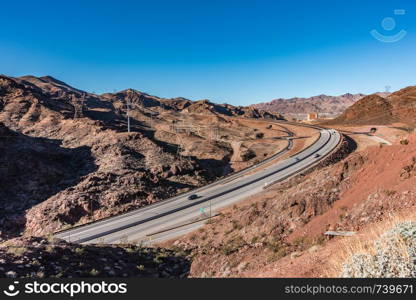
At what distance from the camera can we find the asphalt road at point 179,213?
3666 cm

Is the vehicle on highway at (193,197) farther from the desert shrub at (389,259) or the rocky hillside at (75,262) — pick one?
the desert shrub at (389,259)

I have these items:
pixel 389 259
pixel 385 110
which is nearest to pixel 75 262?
pixel 389 259

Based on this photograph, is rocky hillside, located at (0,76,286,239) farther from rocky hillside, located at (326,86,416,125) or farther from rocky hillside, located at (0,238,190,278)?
rocky hillside, located at (326,86,416,125)

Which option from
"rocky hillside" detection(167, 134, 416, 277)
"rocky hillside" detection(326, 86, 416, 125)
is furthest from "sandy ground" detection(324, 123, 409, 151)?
"rocky hillside" detection(167, 134, 416, 277)

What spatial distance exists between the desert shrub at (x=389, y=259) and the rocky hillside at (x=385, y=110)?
117326 mm

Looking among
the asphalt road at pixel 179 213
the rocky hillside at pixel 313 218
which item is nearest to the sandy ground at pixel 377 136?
the asphalt road at pixel 179 213

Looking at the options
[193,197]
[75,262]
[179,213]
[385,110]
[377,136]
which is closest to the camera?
[75,262]

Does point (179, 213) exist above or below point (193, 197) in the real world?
below

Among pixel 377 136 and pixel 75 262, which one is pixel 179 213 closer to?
pixel 75 262

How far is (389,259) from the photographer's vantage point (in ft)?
20.5

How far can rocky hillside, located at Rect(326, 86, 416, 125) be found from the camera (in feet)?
359

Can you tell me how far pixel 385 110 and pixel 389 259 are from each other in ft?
459

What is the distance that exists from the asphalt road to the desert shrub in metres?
27.8

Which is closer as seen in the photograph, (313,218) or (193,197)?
(313,218)
